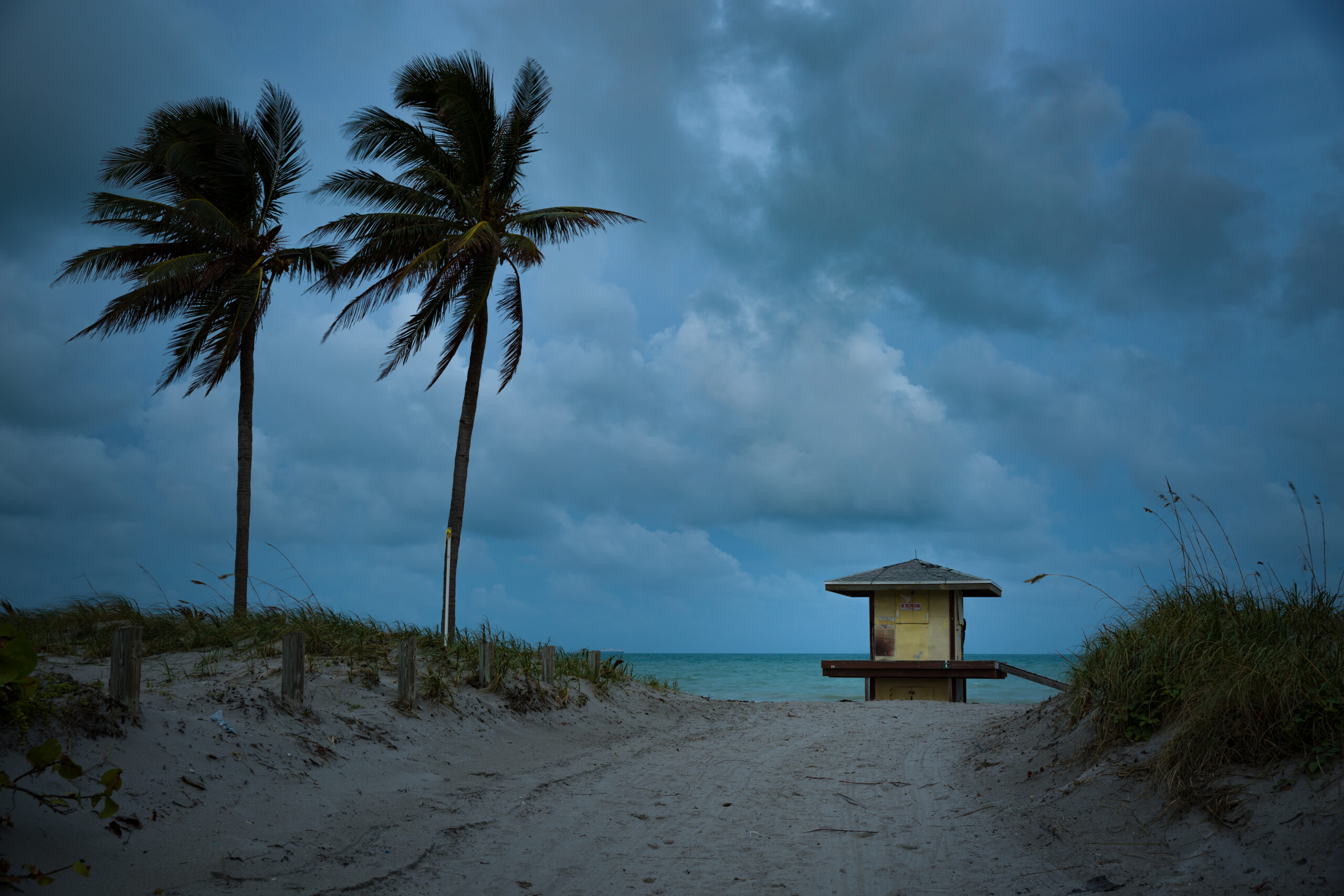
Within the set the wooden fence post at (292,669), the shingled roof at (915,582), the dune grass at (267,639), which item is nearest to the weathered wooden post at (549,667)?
the dune grass at (267,639)

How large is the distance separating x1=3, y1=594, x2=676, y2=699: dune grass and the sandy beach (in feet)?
1.76

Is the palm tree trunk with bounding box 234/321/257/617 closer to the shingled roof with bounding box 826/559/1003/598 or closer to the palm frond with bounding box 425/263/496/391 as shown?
the palm frond with bounding box 425/263/496/391

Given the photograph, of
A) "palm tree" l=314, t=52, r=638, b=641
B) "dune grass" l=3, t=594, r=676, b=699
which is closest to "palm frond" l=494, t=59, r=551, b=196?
"palm tree" l=314, t=52, r=638, b=641

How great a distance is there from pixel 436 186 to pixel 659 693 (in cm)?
1055

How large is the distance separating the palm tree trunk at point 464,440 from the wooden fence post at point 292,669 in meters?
5.15

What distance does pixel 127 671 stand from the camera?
525cm

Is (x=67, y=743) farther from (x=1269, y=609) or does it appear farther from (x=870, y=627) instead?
(x=870, y=627)

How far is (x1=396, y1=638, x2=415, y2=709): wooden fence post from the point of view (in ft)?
26.0

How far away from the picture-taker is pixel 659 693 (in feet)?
44.3

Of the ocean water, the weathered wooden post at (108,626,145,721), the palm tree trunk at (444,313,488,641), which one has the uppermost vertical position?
the palm tree trunk at (444,313,488,641)

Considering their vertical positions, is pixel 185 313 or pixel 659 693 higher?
pixel 185 313

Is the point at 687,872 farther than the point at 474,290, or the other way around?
the point at 474,290

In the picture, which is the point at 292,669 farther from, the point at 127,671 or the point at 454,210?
the point at 454,210

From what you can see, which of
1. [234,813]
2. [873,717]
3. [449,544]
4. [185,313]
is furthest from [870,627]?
[185,313]
